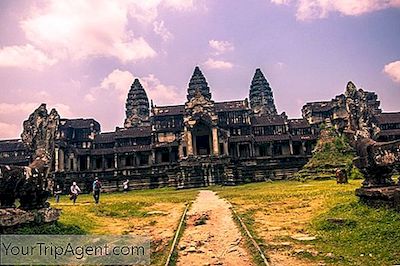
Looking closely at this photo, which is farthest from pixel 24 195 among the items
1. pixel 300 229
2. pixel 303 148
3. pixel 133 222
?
pixel 303 148

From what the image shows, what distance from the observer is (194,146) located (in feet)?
161

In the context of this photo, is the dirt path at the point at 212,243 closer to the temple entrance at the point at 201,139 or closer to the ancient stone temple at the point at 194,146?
the ancient stone temple at the point at 194,146

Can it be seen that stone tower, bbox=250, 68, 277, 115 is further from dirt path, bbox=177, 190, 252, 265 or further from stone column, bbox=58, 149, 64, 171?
dirt path, bbox=177, 190, 252, 265

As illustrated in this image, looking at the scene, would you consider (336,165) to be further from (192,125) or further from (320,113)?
(320,113)

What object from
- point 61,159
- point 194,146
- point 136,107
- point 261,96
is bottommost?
point 61,159

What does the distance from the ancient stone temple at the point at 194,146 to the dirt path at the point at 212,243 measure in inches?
1154

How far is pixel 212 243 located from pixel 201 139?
138 feet

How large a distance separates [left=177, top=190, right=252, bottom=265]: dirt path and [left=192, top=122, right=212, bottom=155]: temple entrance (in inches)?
1340

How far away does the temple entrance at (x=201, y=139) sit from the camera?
49.6 metres

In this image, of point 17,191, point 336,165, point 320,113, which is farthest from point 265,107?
point 17,191

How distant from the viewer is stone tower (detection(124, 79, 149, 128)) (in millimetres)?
83125

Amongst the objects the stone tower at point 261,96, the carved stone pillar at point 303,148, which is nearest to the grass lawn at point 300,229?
the carved stone pillar at point 303,148

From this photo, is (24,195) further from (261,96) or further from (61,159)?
(261,96)

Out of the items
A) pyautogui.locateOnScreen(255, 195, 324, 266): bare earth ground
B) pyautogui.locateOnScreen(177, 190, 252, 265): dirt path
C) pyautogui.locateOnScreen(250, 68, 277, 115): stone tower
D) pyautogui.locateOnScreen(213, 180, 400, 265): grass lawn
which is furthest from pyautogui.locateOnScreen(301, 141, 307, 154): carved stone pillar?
pyautogui.locateOnScreen(177, 190, 252, 265): dirt path
